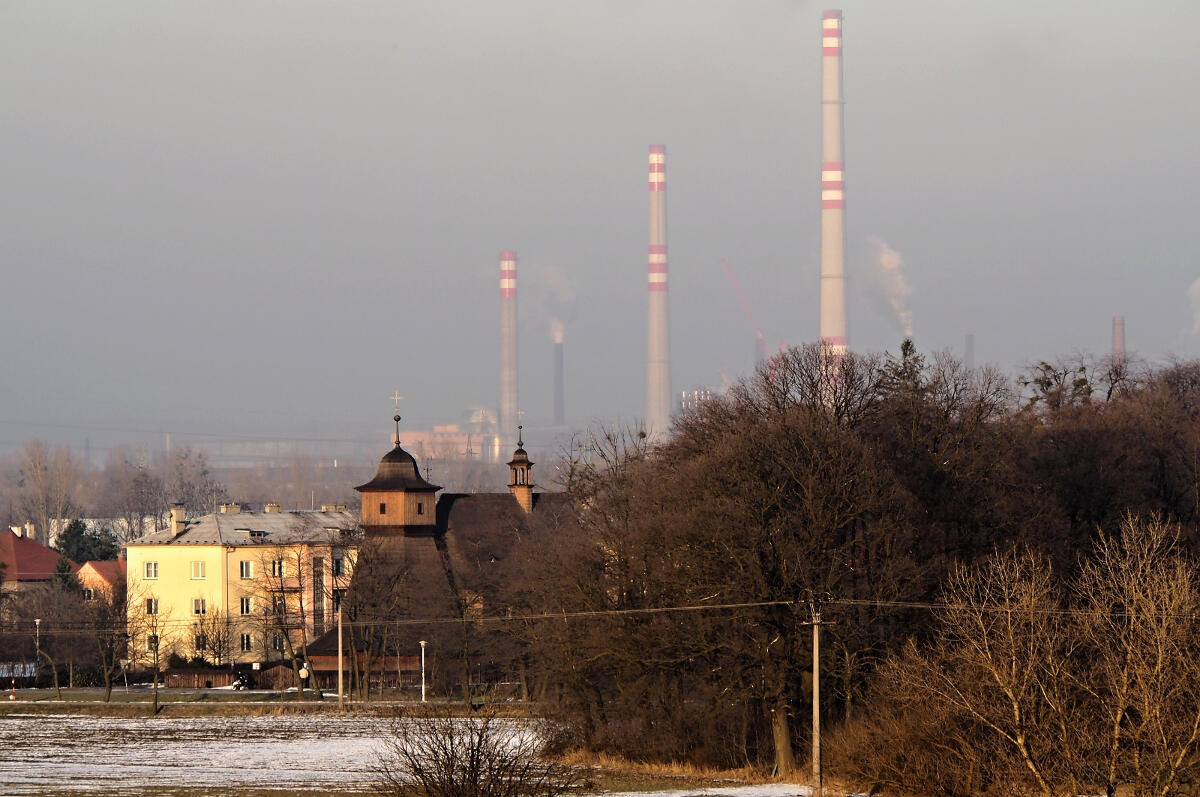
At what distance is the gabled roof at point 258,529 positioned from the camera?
308 ft

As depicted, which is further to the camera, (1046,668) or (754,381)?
(754,381)

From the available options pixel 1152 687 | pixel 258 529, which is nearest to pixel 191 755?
pixel 1152 687

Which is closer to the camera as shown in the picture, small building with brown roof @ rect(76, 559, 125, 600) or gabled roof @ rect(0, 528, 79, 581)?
small building with brown roof @ rect(76, 559, 125, 600)

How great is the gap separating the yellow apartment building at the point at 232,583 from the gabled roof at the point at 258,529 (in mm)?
52

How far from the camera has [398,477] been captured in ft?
288

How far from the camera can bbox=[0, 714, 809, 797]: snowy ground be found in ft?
136

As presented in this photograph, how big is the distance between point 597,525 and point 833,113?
8214cm

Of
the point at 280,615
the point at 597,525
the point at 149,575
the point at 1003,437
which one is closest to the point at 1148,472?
the point at 1003,437

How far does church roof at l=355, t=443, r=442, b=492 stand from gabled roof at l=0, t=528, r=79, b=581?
28.8 meters

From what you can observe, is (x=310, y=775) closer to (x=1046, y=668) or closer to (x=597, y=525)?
(x=597, y=525)

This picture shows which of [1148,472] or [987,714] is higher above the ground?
[1148,472]

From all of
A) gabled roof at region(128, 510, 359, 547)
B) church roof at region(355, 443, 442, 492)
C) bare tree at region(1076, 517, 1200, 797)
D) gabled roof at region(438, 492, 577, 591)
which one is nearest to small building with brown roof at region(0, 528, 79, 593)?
gabled roof at region(128, 510, 359, 547)

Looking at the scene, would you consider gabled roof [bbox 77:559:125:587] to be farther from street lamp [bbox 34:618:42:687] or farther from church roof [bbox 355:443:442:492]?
church roof [bbox 355:443:442:492]

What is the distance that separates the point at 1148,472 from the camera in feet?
187
